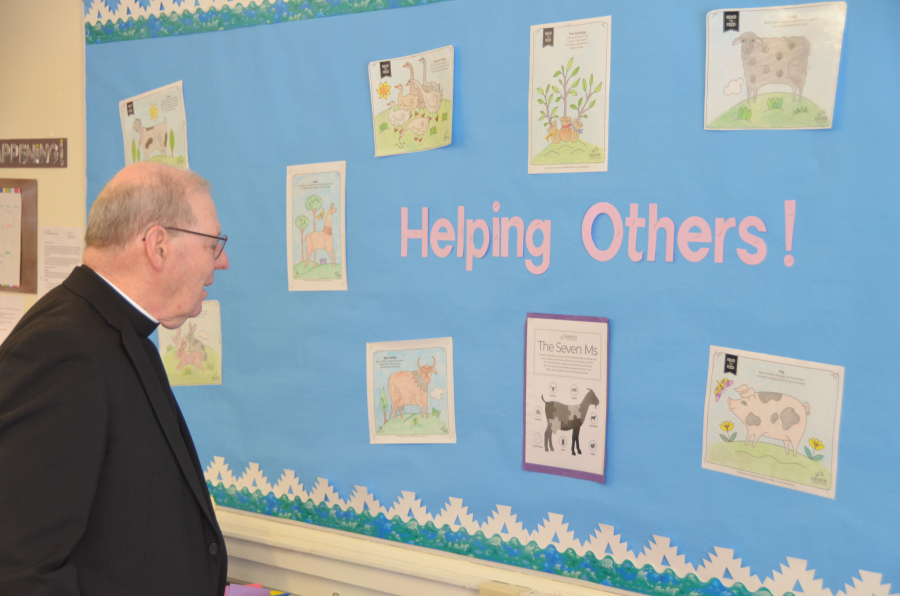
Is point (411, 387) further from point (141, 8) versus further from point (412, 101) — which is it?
point (141, 8)

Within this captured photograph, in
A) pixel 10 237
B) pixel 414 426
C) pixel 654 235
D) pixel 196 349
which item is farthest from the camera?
pixel 10 237

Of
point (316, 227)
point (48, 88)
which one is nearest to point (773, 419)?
point (316, 227)

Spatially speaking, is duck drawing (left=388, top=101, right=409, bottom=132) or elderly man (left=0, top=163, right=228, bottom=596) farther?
duck drawing (left=388, top=101, right=409, bottom=132)

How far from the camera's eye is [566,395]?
1270mm

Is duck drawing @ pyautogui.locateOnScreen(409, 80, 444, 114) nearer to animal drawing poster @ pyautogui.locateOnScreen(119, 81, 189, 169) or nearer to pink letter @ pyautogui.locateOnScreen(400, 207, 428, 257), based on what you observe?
pink letter @ pyautogui.locateOnScreen(400, 207, 428, 257)

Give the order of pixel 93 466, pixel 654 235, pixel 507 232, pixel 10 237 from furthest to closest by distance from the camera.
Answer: pixel 10 237, pixel 507 232, pixel 654 235, pixel 93 466

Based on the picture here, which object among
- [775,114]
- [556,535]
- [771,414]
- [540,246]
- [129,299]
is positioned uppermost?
[775,114]

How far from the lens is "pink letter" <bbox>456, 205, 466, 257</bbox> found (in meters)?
1.36

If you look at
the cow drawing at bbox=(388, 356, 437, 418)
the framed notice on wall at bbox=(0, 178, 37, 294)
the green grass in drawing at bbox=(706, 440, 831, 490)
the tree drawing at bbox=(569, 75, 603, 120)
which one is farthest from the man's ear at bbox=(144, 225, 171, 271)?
the framed notice on wall at bbox=(0, 178, 37, 294)

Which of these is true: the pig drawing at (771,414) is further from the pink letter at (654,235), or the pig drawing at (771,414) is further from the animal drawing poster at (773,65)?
the animal drawing poster at (773,65)

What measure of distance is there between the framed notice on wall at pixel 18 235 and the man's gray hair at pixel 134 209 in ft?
3.38

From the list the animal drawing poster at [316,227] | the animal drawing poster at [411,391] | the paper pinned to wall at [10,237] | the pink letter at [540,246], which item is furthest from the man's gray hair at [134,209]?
the paper pinned to wall at [10,237]

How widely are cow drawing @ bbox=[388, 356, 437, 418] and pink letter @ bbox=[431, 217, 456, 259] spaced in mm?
221

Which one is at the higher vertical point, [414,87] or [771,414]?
[414,87]
